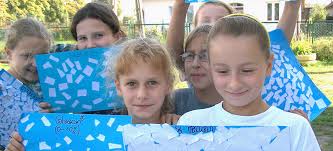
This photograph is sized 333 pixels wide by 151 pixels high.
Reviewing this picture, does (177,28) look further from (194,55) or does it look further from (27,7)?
(27,7)

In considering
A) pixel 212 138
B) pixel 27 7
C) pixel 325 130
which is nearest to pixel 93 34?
pixel 212 138

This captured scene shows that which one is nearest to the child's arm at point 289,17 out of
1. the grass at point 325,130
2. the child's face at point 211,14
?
the child's face at point 211,14

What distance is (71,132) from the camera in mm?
2051

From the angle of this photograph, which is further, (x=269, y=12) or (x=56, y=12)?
(x=56, y=12)

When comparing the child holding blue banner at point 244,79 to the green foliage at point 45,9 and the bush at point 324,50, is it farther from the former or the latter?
the green foliage at point 45,9

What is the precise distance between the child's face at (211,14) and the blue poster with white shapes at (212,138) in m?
1.45

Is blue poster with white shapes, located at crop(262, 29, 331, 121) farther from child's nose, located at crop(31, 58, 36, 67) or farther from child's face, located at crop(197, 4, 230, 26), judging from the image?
child's nose, located at crop(31, 58, 36, 67)

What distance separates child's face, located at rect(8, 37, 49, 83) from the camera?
2.84m

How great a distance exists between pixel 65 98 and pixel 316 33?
1774cm

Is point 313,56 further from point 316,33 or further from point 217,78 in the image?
point 217,78

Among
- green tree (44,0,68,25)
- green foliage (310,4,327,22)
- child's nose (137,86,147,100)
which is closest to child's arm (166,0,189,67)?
child's nose (137,86,147,100)

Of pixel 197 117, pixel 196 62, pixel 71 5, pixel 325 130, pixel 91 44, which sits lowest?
pixel 325 130

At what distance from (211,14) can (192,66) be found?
61 cm

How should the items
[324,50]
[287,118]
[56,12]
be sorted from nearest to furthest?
1. [287,118]
2. [324,50]
3. [56,12]
